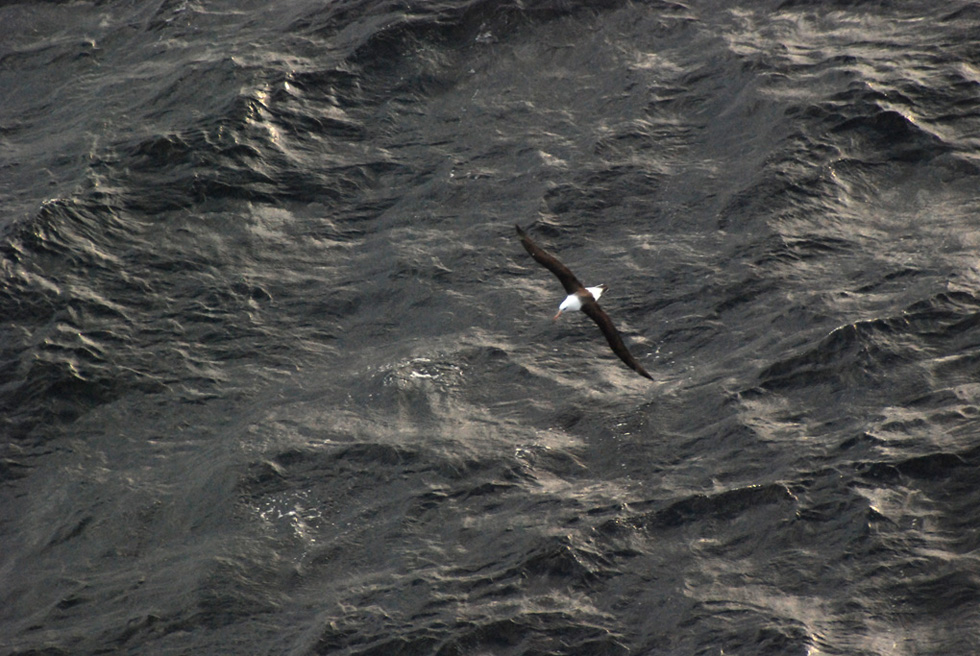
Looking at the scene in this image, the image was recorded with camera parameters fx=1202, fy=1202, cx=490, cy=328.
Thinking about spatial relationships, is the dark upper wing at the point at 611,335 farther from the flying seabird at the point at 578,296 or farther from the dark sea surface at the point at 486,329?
the dark sea surface at the point at 486,329

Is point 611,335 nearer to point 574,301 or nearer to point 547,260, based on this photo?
point 574,301

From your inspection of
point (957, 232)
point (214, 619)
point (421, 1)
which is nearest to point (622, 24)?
point (421, 1)

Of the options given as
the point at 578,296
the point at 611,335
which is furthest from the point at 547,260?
the point at 611,335

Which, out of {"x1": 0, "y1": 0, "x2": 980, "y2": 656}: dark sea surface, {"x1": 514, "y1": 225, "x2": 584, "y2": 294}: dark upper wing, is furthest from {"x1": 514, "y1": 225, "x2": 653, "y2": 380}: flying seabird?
{"x1": 0, "y1": 0, "x2": 980, "y2": 656}: dark sea surface

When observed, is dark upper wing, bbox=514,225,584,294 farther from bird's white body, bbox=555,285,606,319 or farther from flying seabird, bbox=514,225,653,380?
bird's white body, bbox=555,285,606,319

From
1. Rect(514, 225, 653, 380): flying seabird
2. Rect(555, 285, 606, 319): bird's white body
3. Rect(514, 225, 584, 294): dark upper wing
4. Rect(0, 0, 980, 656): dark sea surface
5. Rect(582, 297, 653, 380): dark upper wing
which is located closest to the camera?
Rect(0, 0, 980, 656): dark sea surface

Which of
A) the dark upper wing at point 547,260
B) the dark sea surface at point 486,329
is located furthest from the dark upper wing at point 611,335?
the dark sea surface at point 486,329
